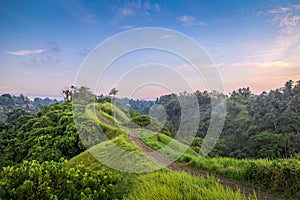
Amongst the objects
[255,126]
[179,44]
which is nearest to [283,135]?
[255,126]

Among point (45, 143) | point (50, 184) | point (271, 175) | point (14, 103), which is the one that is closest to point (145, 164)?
point (50, 184)

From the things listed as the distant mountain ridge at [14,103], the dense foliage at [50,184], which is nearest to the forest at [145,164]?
the dense foliage at [50,184]

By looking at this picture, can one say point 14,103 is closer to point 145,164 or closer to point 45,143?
point 45,143

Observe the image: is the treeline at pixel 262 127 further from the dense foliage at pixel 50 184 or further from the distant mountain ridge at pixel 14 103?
the distant mountain ridge at pixel 14 103

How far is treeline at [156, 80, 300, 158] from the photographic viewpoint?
Result: 21.5m

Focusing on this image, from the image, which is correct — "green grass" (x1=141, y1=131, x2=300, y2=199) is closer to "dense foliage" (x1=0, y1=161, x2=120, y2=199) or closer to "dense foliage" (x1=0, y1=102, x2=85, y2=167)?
"dense foliage" (x1=0, y1=161, x2=120, y2=199)

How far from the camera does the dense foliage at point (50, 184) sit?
4.12 metres

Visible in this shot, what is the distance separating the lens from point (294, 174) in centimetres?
552

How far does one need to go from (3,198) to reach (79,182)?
1375mm

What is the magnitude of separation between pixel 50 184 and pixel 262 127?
27450mm

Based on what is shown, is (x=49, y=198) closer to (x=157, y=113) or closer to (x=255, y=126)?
(x=157, y=113)

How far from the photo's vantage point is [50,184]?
15.0ft

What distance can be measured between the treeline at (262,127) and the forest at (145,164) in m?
0.10

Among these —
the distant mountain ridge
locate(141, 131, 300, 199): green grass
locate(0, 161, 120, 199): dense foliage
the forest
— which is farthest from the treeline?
the distant mountain ridge
